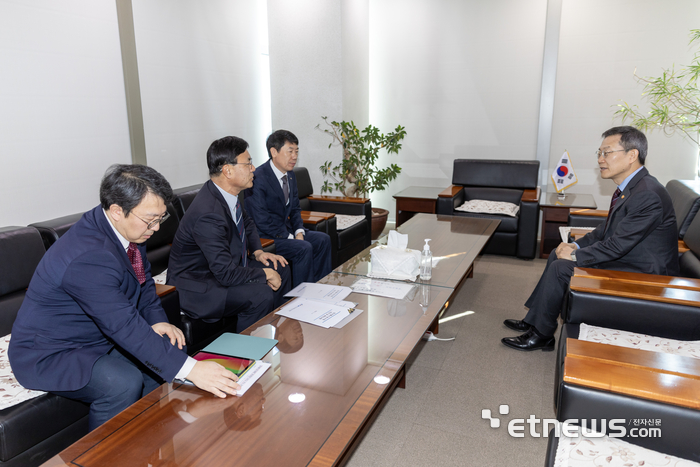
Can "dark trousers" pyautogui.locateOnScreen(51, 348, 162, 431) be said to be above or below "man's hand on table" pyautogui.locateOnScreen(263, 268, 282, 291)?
below

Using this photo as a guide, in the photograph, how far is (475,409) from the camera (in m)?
2.43

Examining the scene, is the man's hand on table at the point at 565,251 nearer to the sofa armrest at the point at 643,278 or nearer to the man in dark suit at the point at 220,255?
the sofa armrest at the point at 643,278

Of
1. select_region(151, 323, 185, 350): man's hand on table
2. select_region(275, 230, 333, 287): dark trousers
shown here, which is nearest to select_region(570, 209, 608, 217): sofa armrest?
select_region(275, 230, 333, 287): dark trousers

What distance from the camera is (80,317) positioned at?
1.82 m

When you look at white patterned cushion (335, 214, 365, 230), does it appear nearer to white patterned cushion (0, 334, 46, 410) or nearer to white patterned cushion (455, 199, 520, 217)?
white patterned cushion (455, 199, 520, 217)

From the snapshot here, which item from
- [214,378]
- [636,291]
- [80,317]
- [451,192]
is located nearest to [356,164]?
[451,192]

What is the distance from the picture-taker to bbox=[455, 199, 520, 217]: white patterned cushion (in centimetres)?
482

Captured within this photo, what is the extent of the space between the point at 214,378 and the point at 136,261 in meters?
0.76

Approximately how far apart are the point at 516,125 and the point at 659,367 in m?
4.35

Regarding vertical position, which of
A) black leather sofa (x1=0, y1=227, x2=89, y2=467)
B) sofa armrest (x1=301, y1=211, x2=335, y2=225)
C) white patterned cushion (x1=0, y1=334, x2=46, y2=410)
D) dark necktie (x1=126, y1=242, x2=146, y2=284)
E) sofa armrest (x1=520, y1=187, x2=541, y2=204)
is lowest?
black leather sofa (x1=0, y1=227, x2=89, y2=467)

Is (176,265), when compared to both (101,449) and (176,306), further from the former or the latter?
(101,449)

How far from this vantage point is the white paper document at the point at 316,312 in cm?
214

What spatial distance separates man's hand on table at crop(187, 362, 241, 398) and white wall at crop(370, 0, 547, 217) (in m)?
4.84

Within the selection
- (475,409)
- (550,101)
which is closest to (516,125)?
(550,101)
